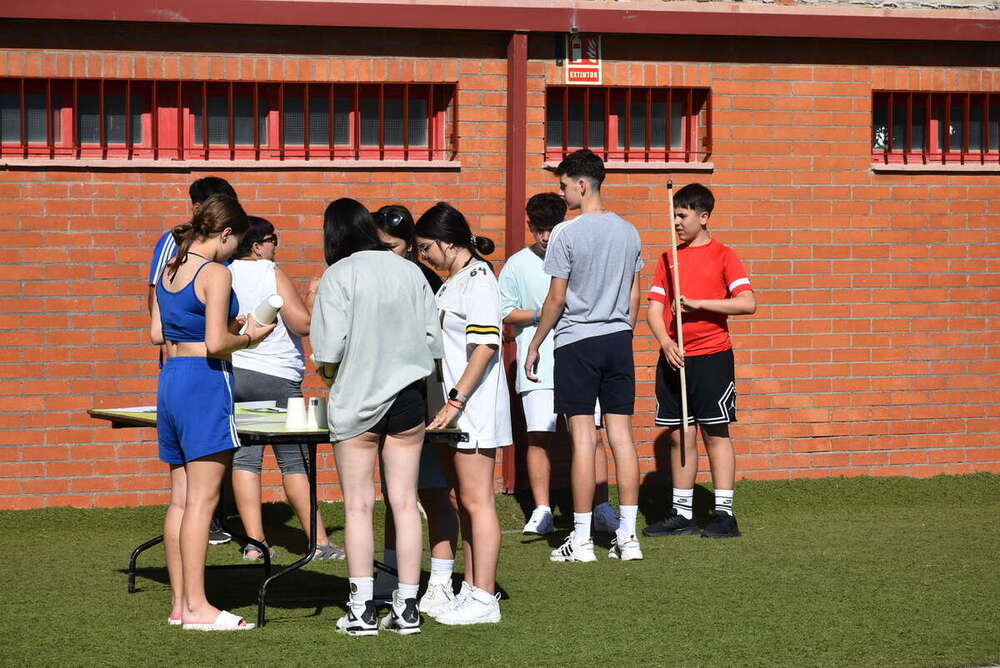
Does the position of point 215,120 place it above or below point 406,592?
above

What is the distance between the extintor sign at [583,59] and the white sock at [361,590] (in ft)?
14.9

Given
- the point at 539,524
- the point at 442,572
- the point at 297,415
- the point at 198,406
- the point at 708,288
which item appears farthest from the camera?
the point at 539,524

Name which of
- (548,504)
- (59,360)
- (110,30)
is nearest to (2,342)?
(59,360)

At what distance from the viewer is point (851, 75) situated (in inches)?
380

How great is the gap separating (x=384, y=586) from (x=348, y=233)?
1.80m

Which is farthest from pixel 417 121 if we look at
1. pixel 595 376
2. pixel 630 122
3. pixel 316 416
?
pixel 316 416

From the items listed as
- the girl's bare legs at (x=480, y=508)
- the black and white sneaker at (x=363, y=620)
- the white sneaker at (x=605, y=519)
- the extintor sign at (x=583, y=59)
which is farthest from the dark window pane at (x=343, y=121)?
the black and white sneaker at (x=363, y=620)

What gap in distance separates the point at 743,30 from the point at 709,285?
82.6 inches

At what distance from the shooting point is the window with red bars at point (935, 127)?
9.88 meters

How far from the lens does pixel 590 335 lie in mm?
7527

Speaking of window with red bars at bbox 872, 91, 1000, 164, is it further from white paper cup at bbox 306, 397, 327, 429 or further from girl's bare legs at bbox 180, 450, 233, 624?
girl's bare legs at bbox 180, 450, 233, 624

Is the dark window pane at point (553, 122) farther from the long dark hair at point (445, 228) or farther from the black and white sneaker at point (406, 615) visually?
the black and white sneaker at point (406, 615)

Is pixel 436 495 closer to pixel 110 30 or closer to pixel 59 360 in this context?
pixel 59 360

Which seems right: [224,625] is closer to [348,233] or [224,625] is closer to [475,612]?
[475,612]
